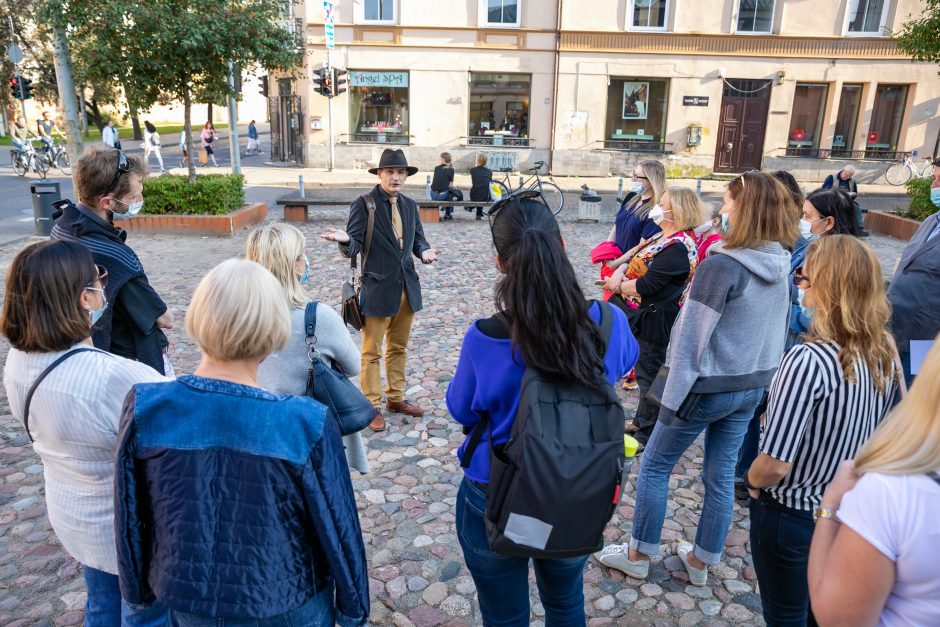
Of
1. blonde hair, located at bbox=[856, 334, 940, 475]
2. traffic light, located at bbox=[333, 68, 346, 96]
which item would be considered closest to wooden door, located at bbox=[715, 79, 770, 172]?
traffic light, located at bbox=[333, 68, 346, 96]

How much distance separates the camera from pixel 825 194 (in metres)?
4.07

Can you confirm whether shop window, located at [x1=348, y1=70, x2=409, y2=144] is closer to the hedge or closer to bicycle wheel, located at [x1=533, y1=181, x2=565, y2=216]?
bicycle wheel, located at [x1=533, y1=181, x2=565, y2=216]

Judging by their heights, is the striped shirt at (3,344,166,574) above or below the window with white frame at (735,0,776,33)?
below

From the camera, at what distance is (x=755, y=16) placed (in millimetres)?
22844

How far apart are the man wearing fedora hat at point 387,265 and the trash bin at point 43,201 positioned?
9439 mm

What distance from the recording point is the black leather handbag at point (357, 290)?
4.67 metres

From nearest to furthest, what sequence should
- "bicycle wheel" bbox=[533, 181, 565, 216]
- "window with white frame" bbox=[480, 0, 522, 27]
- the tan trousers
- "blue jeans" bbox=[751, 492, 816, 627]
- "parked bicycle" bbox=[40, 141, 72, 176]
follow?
"blue jeans" bbox=[751, 492, 816, 627] → the tan trousers → "bicycle wheel" bbox=[533, 181, 565, 216] → "parked bicycle" bbox=[40, 141, 72, 176] → "window with white frame" bbox=[480, 0, 522, 27]

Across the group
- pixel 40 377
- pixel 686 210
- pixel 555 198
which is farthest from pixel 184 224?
pixel 40 377

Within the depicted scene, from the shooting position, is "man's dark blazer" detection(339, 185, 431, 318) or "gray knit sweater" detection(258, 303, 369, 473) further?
"man's dark blazer" detection(339, 185, 431, 318)

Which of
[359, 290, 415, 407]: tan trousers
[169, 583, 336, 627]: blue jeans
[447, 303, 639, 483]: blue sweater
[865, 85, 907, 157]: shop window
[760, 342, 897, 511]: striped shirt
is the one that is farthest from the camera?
[865, 85, 907, 157]: shop window

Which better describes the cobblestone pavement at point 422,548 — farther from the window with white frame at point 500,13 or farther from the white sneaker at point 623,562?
the window with white frame at point 500,13

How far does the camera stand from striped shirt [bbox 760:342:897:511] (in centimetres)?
217

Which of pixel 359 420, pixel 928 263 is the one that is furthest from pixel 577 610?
pixel 928 263

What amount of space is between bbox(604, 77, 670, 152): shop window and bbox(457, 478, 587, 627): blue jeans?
919 inches
